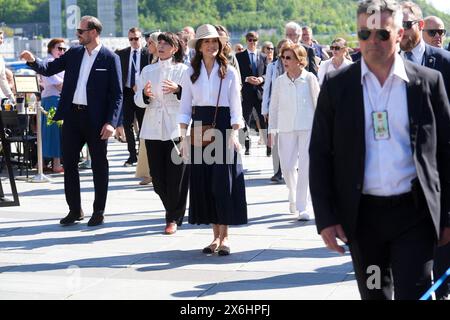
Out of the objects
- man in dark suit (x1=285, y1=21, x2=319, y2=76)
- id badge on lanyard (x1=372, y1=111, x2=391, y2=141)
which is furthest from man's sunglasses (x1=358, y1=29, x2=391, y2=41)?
man in dark suit (x1=285, y1=21, x2=319, y2=76)

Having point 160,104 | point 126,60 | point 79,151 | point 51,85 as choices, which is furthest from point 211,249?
point 126,60

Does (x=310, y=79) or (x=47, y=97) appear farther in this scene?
(x=47, y=97)

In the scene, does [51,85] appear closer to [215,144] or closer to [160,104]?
[160,104]

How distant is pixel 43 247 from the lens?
902cm

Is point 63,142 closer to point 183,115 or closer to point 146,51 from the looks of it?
point 183,115

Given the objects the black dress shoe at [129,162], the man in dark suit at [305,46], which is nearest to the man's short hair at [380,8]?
the man in dark suit at [305,46]

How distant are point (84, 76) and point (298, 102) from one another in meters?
2.28

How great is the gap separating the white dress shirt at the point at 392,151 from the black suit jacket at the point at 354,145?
0.03 meters

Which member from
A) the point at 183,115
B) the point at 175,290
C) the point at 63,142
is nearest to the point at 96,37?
the point at 63,142

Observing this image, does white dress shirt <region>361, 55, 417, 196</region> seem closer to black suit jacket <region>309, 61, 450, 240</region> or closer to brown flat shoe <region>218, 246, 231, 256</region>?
black suit jacket <region>309, 61, 450, 240</region>

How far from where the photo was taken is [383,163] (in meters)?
4.56

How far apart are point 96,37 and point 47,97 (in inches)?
204

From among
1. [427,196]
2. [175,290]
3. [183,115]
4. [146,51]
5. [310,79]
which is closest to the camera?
[427,196]
